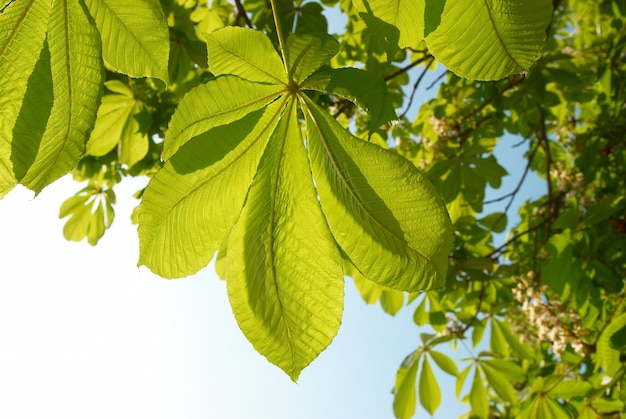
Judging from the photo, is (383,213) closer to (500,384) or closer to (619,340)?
(619,340)

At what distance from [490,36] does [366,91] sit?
157mm

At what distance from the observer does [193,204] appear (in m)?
0.69

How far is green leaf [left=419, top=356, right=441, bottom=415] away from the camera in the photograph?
2042mm

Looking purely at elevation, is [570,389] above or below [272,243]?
above

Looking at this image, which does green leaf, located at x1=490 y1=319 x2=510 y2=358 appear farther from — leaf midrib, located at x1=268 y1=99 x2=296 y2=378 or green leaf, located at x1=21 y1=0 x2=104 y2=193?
green leaf, located at x1=21 y1=0 x2=104 y2=193

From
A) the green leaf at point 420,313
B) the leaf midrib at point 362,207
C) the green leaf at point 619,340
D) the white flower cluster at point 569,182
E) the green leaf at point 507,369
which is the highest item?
the white flower cluster at point 569,182

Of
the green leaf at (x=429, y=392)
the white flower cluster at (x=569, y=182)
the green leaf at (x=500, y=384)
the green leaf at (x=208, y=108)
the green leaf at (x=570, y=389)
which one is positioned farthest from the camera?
the white flower cluster at (x=569, y=182)

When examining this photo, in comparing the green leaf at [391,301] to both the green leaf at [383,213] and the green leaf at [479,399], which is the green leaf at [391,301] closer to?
the green leaf at [479,399]

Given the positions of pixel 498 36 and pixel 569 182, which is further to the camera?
pixel 569 182

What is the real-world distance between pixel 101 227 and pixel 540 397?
6.87 ft

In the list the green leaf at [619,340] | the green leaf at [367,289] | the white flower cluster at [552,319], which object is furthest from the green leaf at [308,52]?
the white flower cluster at [552,319]

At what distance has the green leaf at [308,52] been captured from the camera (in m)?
0.65

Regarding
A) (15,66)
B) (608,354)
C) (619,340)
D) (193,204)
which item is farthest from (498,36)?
(608,354)

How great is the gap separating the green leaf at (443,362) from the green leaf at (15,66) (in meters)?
1.90
